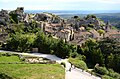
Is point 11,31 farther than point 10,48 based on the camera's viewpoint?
Yes

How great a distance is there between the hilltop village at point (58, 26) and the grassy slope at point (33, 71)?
19.0 metres

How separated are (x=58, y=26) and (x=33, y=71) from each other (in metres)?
38.6

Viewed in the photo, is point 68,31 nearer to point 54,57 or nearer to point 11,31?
point 11,31

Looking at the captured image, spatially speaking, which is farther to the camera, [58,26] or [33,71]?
[58,26]

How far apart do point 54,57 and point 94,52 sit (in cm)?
598

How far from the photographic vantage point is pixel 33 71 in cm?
3192

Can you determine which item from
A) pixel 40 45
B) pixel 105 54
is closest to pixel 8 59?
pixel 40 45

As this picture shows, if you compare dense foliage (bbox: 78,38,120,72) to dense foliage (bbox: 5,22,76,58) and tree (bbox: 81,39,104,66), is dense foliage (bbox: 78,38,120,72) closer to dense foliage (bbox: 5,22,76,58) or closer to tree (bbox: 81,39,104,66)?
tree (bbox: 81,39,104,66)

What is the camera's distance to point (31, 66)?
34125 mm

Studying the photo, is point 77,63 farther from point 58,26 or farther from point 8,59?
point 58,26

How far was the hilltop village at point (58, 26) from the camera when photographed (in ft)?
201

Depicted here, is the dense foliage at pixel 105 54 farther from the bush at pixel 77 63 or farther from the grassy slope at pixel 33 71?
the grassy slope at pixel 33 71

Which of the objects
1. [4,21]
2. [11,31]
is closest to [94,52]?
[11,31]

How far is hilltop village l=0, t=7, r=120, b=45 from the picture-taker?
2409 inches
